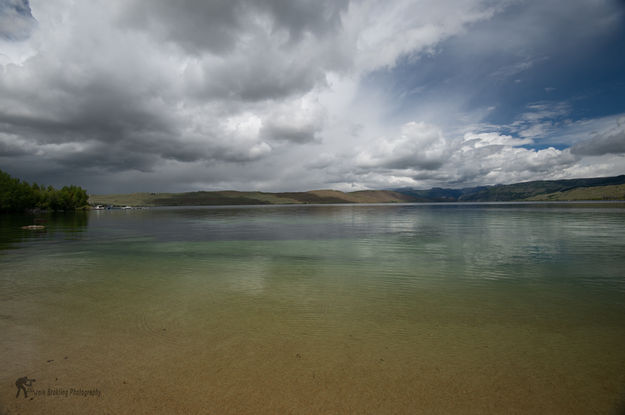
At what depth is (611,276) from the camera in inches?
653

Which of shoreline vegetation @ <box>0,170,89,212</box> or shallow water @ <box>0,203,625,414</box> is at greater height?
Result: shoreline vegetation @ <box>0,170,89,212</box>

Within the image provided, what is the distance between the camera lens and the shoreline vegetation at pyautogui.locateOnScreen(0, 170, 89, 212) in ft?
359

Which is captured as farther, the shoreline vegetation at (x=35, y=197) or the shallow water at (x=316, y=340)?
the shoreline vegetation at (x=35, y=197)

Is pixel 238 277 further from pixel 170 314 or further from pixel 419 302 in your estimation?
pixel 419 302

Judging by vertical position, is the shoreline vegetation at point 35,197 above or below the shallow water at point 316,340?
above

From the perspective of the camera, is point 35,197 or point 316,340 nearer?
point 316,340

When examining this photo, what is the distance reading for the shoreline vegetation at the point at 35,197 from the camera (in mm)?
109544

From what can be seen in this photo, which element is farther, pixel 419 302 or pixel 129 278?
pixel 129 278

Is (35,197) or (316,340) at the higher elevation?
(35,197)

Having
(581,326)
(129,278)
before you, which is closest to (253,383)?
(581,326)

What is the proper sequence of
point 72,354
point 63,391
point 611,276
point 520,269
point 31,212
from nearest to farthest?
point 63,391
point 72,354
point 611,276
point 520,269
point 31,212

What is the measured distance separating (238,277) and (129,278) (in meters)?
6.35

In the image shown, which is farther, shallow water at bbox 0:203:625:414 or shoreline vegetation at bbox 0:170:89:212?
shoreline vegetation at bbox 0:170:89:212

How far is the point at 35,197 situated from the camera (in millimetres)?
129125
